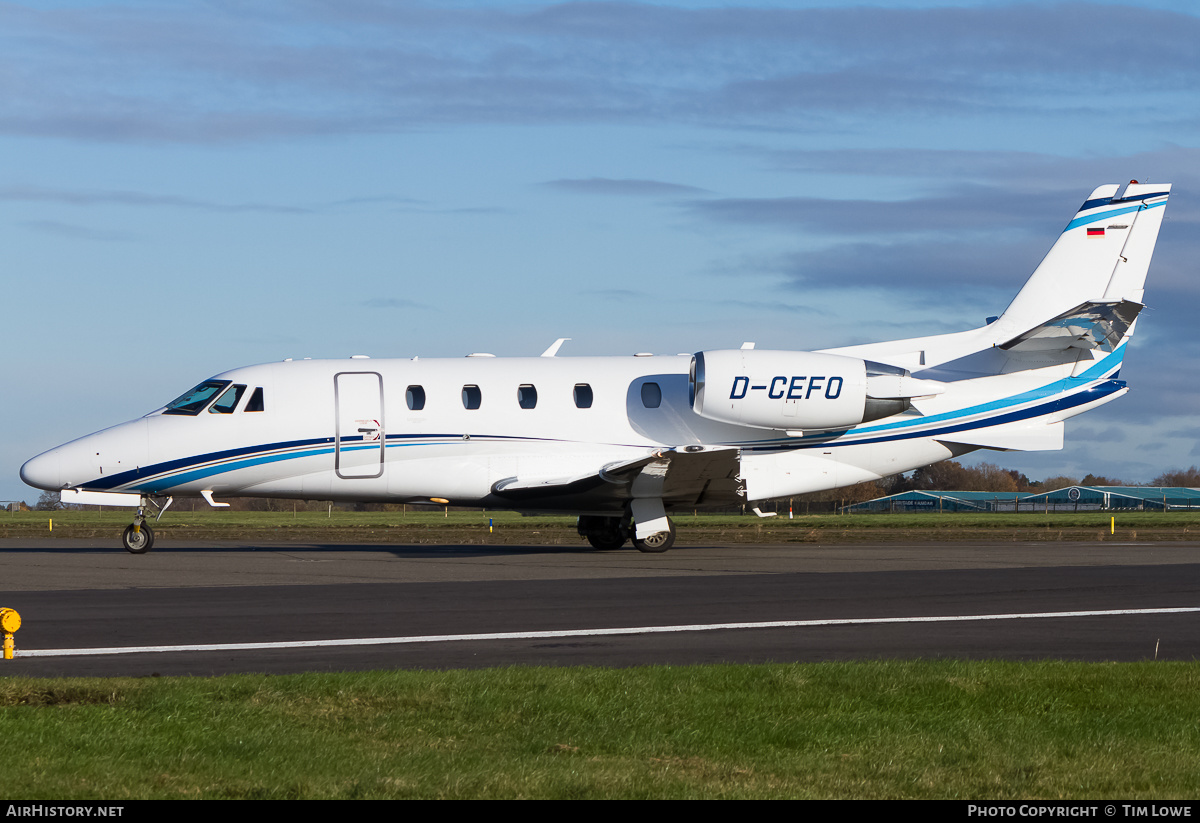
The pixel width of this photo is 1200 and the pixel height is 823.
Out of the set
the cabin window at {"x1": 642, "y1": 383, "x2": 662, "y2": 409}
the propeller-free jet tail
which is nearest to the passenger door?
the propeller-free jet tail

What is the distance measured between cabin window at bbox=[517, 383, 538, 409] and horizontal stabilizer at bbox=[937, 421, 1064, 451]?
26.7 feet

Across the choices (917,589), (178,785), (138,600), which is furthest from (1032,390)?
(178,785)

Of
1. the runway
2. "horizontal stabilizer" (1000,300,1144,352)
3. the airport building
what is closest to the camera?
the runway

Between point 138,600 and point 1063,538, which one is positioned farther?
point 1063,538

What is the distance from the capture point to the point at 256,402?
23766mm

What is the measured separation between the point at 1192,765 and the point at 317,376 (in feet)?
65.1

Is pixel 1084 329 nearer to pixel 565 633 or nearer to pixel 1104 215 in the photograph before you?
pixel 1104 215

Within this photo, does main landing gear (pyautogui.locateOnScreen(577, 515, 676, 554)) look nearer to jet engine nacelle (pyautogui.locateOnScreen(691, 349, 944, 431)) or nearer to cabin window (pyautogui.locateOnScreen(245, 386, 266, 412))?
jet engine nacelle (pyautogui.locateOnScreen(691, 349, 944, 431))

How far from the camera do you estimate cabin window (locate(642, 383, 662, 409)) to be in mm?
24062

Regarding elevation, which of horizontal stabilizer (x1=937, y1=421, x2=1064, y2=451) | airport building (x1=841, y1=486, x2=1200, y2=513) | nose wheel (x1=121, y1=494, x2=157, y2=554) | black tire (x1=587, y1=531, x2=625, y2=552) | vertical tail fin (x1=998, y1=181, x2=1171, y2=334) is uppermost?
vertical tail fin (x1=998, y1=181, x2=1171, y2=334)

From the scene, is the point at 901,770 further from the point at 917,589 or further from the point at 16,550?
the point at 16,550

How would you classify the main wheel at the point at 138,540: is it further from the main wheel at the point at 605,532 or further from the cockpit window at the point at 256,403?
the main wheel at the point at 605,532

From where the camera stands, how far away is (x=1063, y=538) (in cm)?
3244

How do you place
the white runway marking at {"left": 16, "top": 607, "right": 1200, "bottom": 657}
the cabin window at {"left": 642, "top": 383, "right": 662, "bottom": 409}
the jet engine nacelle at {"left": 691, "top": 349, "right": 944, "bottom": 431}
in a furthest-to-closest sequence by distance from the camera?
the cabin window at {"left": 642, "top": 383, "right": 662, "bottom": 409}, the jet engine nacelle at {"left": 691, "top": 349, "right": 944, "bottom": 431}, the white runway marking at {"left": 16, "top": 607, "right": 1200, "bottom": 657}
